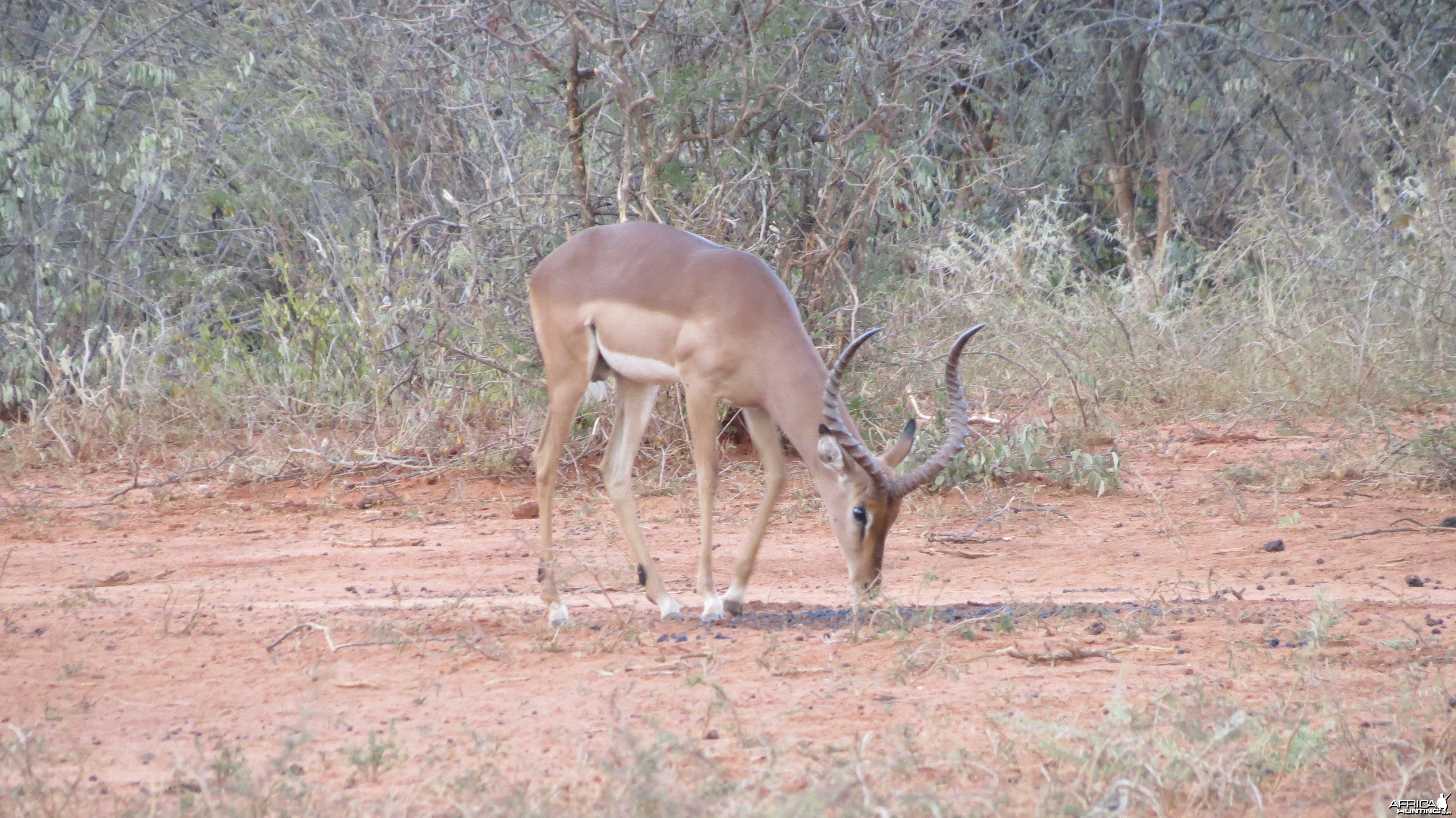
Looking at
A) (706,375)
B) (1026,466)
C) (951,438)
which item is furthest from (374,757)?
(1026,466)

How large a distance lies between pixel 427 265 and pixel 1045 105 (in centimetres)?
822

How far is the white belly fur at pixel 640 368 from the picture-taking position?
18.5ft

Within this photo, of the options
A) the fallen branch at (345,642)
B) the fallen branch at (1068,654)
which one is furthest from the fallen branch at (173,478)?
the fallen branch at (1068,654)

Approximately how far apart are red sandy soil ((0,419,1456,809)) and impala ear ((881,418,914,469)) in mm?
630

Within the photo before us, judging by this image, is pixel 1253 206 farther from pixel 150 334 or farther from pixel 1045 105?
pixel 150 334

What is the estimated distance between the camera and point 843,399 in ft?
27.7

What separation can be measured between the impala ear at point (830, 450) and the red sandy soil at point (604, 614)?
622mm

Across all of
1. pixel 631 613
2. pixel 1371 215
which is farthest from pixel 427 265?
pixel 1371 215

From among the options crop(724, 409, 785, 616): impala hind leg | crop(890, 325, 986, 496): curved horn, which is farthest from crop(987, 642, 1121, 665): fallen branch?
crop(724, 409, 785, 616): impala hind leg

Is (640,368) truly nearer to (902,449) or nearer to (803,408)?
(803,408)

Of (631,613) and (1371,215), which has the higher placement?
(1371,215)

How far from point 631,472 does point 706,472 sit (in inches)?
21.5

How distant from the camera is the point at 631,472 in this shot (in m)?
6.05

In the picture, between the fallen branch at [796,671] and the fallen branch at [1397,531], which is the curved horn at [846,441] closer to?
the fallen branch at [796,671]
